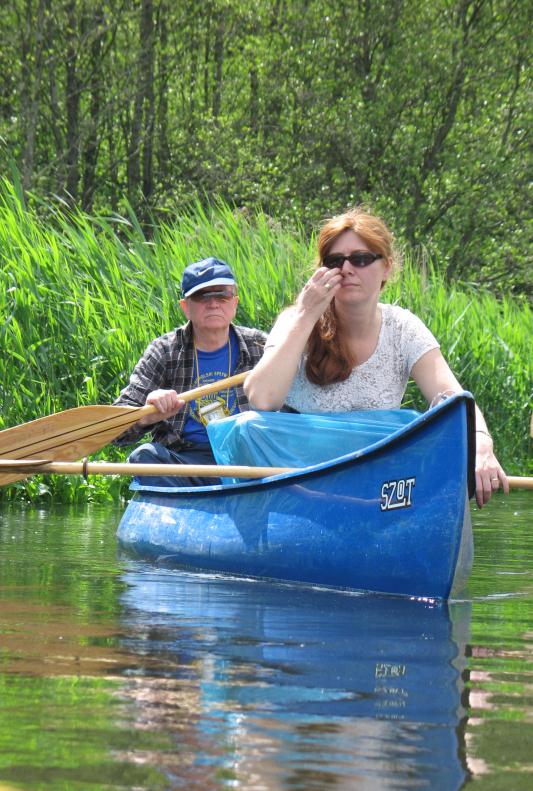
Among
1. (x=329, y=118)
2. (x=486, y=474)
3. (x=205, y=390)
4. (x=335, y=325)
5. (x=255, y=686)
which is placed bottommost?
(x=255, y=686)

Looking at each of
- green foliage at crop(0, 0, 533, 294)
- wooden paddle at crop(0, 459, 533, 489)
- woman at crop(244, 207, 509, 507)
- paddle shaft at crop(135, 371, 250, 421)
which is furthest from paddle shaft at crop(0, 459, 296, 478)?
green foliage at crop(0, 0, 533, 294)

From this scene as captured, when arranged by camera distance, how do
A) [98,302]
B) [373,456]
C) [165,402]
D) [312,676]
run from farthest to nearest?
1. [98,302]
2. [165,402]
3. [373,456]
4. [312,676]

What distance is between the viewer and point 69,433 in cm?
598

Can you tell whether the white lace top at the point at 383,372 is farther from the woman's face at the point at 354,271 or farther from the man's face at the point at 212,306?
the man's face at the point at 212,306

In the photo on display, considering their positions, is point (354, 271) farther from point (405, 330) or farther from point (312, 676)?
point (312, 676)

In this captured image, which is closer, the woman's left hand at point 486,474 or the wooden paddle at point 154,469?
the woman's left hand at point 486,474

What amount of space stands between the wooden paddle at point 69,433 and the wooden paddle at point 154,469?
187mm

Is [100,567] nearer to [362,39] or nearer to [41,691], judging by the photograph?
[41,691]

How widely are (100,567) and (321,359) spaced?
1238 millimetres

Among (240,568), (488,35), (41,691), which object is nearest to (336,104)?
(488,35)

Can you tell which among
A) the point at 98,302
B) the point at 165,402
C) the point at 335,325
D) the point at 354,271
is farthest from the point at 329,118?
the point at 354,271

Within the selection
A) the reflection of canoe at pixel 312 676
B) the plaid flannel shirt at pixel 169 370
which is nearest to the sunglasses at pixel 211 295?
the plaid flannel shirt at pixel 169 370

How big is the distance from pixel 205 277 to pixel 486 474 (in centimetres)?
199

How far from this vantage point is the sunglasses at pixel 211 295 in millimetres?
5773
